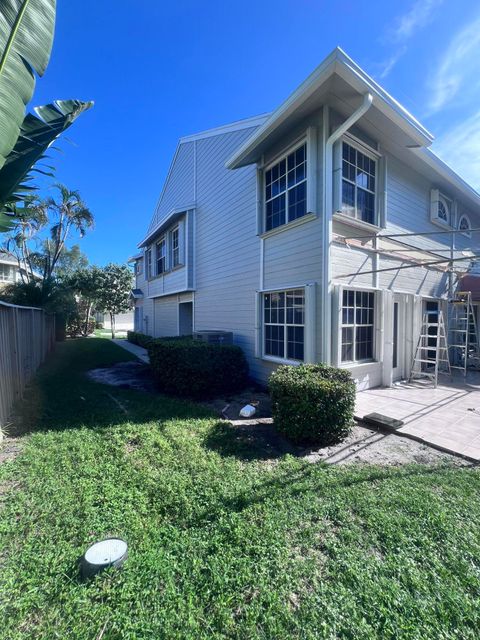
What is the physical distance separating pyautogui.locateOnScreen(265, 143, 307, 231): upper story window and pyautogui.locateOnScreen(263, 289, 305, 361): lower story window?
1938mm

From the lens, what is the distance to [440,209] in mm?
10148

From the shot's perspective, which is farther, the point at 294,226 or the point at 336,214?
the point at 294,226

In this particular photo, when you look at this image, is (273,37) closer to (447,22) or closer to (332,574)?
(447,22)

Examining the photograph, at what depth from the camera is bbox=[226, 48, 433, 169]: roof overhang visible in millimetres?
5023

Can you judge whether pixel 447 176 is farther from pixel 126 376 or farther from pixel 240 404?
pixel 126 376

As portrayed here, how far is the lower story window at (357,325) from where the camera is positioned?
6.78m

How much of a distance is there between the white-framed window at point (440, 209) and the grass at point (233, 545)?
8610 millimetres

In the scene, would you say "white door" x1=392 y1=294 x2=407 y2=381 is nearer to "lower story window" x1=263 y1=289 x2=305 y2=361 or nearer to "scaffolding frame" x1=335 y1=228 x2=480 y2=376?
"scaffolding frame" x1=335 y1=228 x2=480 y2=376

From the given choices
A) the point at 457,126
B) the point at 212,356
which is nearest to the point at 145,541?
the point at 212,356

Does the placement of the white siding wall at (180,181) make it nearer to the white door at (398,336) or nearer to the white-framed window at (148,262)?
the white-framed window at (148,262)

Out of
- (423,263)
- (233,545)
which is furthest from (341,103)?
(233,545)

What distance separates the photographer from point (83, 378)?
937 centimetres

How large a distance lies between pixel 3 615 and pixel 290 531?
2193mm

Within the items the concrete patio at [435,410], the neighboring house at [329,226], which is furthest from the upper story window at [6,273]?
the concrete patio at [435,410]
